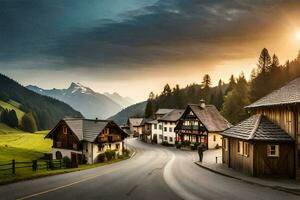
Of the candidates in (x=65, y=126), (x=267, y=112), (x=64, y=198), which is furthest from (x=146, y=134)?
(x=64, y=198)

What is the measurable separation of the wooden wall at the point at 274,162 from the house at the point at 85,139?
112 ft

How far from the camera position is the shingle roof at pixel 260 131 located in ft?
99.2

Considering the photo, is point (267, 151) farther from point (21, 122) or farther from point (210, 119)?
point (21, 122)

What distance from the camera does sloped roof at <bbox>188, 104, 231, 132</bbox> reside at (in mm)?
75438

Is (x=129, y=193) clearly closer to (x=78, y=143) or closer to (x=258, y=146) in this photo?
(x=258, y=146)

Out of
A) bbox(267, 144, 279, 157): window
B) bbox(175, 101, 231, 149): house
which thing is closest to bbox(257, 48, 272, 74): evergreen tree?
bbox(175, 101, 231, 149): house

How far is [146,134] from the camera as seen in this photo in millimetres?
110062

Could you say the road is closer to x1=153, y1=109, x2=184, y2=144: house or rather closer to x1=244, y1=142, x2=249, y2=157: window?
x1=244, y1=142, x2=249, y2=157: window

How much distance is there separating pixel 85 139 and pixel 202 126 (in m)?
27.2

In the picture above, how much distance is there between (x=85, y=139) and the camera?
60.6 m

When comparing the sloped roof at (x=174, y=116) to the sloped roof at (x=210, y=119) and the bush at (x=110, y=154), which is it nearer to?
the sloped roof at (x=210, y=119)

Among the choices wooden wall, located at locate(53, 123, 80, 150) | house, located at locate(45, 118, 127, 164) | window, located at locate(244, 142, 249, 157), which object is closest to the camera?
window, located at locate(244, 142, 249, 157)

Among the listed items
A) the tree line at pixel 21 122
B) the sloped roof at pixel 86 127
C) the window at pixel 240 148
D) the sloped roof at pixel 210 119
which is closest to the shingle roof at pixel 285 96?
the window at pixel 240 148

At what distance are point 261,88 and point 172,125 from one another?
90.7 ft
